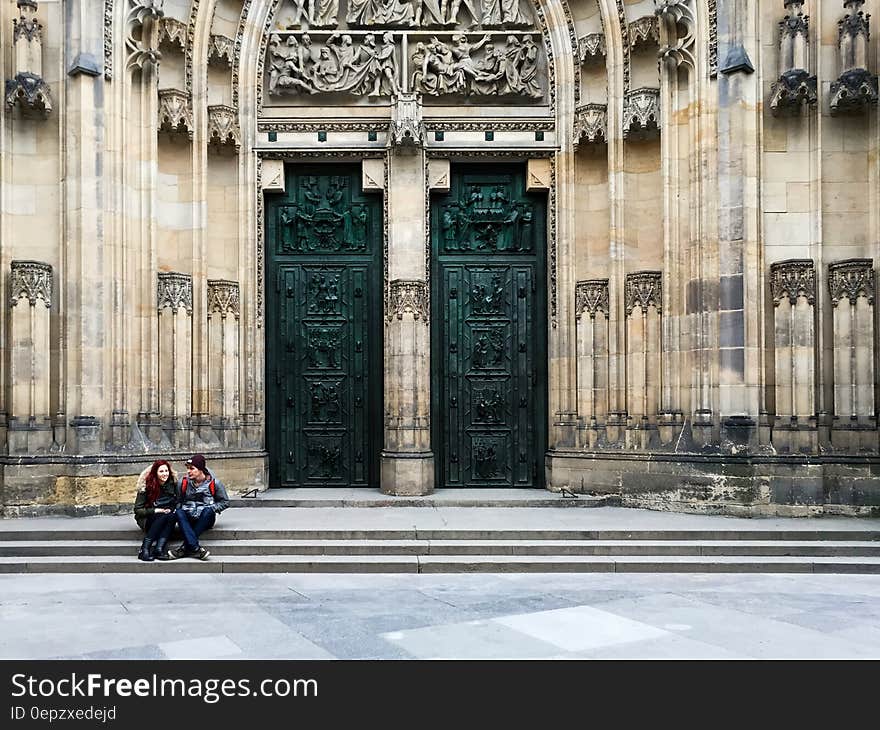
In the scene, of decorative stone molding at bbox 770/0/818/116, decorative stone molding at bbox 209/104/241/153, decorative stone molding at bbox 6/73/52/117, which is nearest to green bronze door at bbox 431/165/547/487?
decorative stone molding at bbox 209/104/241/153

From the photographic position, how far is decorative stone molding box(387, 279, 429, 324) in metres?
14.9

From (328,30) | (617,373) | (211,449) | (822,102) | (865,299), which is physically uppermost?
(328,30)

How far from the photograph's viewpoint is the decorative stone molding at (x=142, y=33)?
1334 cm

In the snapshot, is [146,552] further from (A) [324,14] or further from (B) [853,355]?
(B) [853,355]

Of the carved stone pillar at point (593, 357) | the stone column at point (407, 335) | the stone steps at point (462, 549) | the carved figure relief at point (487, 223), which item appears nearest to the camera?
the stone steps at point (462, 549)

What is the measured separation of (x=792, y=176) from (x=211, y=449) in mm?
9657

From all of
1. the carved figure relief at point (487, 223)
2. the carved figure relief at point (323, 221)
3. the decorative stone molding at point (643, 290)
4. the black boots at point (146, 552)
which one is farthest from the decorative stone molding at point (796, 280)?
the black boots at point (146, 552)

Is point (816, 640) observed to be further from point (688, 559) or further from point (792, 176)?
point (792, 176)

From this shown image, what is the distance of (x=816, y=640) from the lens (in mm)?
7523

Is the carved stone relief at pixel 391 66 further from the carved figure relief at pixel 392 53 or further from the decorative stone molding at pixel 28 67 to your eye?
the decorative stone molding at pixel 28 67

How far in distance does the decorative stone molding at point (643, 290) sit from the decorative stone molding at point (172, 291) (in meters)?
6.88

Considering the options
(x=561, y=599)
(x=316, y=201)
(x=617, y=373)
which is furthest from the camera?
(x=316, y=201)

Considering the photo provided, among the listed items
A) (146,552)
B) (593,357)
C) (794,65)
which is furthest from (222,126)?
(794,65)

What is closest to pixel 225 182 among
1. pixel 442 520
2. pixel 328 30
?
pixel 328 30
